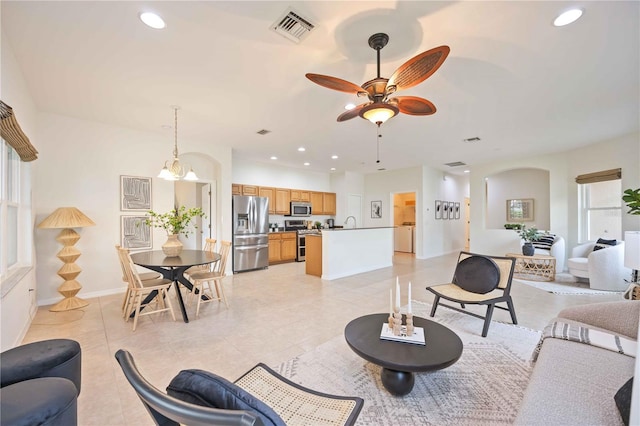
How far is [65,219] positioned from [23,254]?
0.55m

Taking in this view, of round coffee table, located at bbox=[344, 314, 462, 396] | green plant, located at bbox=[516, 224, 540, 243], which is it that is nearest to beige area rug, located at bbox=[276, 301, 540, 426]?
round coffee table, located at bbox=[344, 314, 462, 396]

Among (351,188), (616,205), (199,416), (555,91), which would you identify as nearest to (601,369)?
(199,416)

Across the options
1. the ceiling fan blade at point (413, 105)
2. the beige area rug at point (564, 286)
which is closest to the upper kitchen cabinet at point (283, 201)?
the ceiling fan blade at point (413, 105)

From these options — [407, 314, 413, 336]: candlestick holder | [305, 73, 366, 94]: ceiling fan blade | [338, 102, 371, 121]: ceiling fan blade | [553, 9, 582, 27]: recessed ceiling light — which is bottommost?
[407, 314, 413, 336]: candlestick holder

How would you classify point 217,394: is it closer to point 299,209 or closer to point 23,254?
point 23,254

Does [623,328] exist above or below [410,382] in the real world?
above

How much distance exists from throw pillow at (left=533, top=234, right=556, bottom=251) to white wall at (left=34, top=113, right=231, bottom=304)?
756 cm

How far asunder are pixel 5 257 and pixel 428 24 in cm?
418

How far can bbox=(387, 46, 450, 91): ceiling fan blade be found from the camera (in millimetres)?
1718

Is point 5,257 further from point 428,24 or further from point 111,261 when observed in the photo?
point 428,24

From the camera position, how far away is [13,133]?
2.29m

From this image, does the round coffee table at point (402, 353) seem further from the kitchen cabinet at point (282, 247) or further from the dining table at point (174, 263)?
the kitchen cabinet at point (282, 247)

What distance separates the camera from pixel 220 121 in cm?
408

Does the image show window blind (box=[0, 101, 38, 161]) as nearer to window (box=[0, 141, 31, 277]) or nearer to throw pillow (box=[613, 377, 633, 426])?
window (box=[0, 141, 31, 277])
